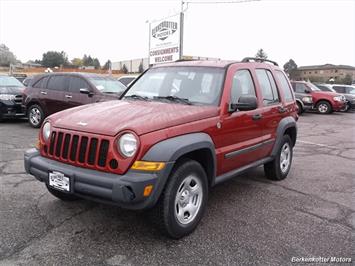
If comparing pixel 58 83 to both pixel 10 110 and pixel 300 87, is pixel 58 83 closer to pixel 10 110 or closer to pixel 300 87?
pixel 10 110

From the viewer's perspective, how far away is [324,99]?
2000 centimetres

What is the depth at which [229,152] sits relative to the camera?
432 cm

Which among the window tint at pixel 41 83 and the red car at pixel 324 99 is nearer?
the window tint at pixel 41 83

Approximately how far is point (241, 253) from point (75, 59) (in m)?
107

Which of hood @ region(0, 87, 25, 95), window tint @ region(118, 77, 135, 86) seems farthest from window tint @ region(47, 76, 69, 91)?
window tint @ region(118, 77, 135, 86)

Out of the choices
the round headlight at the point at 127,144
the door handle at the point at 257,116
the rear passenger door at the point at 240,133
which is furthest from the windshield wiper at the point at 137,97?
the door handle at the point at 257,116

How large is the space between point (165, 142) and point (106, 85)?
7.21 metres

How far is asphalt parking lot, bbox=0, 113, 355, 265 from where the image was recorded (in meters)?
3.31

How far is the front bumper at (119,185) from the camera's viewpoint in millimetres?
3133

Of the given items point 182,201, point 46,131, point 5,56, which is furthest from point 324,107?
point 5,56

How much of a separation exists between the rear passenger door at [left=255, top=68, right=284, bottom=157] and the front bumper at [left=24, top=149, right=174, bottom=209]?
2.30 metres

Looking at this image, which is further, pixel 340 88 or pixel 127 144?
pixel 340 88

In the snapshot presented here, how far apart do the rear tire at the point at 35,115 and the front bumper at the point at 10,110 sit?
2.50ft

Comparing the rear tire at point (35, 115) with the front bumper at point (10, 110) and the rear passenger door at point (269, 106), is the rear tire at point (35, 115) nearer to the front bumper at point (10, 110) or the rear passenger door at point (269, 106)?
the front bumper at point (10, 110)
